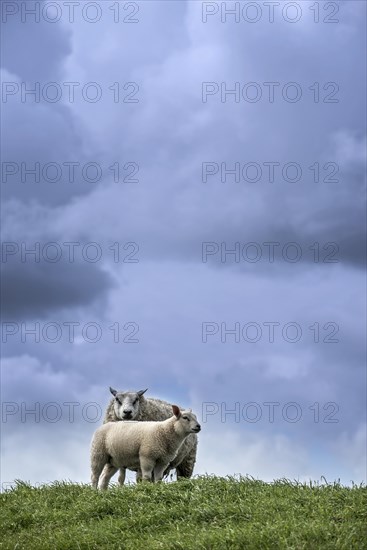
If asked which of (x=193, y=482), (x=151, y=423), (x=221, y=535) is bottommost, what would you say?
(x=221, y=535)

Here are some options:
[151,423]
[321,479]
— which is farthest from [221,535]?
[151,423]

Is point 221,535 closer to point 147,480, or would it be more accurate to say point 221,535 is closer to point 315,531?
point 315,531

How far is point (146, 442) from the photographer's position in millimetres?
18094

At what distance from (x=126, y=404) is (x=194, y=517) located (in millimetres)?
7031

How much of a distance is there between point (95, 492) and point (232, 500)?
3.16 metres

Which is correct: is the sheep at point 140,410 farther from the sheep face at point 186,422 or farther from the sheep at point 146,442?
the sheep face at point 186,422

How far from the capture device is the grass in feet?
39.4

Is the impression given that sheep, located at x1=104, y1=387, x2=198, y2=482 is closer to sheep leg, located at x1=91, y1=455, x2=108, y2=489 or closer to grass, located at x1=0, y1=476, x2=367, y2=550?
sheep leg, located at x1=91, y1=455, x2=108, y2=489

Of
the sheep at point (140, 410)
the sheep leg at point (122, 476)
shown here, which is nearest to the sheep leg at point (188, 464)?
the sheep at point (140, 410)

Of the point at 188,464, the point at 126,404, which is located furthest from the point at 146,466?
the point at 188,464

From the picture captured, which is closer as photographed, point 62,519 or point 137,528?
point 137,528

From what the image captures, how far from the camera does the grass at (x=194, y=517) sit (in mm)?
12023

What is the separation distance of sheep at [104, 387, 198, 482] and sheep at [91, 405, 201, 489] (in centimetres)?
134

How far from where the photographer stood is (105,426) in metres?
19.0
